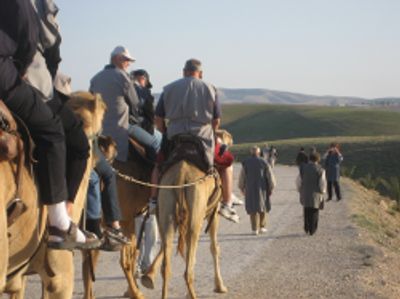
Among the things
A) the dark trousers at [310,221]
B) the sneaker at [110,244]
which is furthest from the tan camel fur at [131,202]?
the dark trousers at [310,221]

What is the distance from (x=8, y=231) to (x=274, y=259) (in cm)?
1022

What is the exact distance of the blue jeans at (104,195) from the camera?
7312 mm

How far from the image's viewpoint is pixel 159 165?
29.3ft

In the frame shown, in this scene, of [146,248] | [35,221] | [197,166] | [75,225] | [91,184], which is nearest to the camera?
[35,221]

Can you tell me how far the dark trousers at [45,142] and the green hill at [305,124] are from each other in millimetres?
126897

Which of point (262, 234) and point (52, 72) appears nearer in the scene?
point (52, 72)

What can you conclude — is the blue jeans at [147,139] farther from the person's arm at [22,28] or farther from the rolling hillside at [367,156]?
the rolling hillside at [367,156]

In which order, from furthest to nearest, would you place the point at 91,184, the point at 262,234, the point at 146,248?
the point at 262,234, the point at 146,248, the point at 91,184

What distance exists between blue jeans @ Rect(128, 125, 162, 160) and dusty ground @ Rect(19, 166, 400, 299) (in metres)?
2.01

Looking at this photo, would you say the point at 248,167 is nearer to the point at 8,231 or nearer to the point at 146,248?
the point at 146,248

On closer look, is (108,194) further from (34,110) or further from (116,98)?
(34,110)

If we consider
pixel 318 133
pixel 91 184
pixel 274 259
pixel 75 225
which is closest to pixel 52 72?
pixel 75 225

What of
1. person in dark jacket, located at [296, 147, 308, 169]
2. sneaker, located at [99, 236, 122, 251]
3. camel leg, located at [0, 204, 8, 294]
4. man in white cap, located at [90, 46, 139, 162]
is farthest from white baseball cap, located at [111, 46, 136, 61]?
person in dark jacket, located at [296, 147, 308, 169]

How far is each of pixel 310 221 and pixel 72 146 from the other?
45.1 ft
